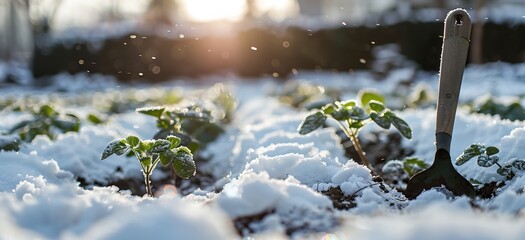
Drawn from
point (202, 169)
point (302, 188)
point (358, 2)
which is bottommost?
point (302, 188)

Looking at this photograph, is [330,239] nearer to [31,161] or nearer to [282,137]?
[31,161]

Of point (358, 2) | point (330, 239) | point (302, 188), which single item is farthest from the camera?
point (358, 2)

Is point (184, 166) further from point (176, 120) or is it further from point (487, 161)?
point (487, 161)

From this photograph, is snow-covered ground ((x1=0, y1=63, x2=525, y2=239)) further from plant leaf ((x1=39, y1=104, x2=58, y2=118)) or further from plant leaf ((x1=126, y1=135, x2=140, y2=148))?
plant leaf ((x1=39, y1=104, x2=58, y2=118))

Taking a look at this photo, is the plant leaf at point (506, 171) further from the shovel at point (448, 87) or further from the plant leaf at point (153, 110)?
the plant leaf at point (153, 110)

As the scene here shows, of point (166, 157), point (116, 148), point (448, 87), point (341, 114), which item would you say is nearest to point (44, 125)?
point (116, 148)

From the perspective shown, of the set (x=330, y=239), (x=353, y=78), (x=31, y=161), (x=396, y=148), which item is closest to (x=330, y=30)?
(x=353, y=78)

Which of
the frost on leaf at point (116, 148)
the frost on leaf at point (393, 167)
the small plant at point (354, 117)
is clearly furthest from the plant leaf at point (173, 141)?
the frost on leaf at point (393, 167)
